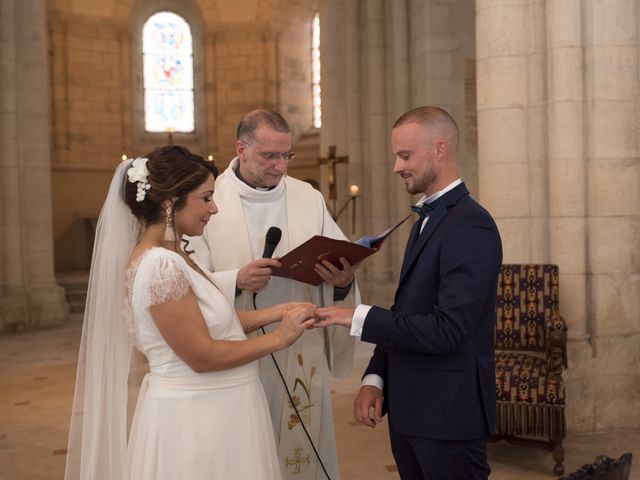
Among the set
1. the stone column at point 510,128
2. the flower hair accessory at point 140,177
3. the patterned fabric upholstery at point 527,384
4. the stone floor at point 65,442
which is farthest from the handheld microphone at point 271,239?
the stone column at point 510,128

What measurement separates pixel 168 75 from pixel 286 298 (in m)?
16.0

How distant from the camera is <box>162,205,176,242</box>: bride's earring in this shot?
258 cm

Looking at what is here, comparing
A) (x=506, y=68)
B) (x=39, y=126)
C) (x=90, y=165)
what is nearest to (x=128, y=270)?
(x=506, y=68)

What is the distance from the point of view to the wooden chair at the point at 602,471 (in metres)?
2.15

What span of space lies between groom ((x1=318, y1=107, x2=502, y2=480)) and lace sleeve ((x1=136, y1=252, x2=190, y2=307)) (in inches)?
18.4

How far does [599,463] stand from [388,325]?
0.69 metres

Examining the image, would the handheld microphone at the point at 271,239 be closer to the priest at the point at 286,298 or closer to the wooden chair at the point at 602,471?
the priest at the point at 286,298

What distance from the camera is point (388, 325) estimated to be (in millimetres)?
2443

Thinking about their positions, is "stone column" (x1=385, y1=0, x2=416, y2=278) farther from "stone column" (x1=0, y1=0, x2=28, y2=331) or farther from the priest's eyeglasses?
the priest's eyeglasses

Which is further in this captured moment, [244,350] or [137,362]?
[137,362]

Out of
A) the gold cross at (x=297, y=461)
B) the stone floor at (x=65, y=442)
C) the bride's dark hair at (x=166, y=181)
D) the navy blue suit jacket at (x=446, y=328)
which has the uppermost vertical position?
the bride's dark hair at (x=166, y=181)

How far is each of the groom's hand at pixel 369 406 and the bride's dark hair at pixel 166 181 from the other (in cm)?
85

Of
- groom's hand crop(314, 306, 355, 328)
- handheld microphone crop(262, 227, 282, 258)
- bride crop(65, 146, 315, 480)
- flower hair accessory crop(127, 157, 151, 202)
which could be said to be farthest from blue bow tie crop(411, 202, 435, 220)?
flower hair accessory crop(127, 157, 151, 202)

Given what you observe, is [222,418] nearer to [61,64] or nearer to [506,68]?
[506,68]
